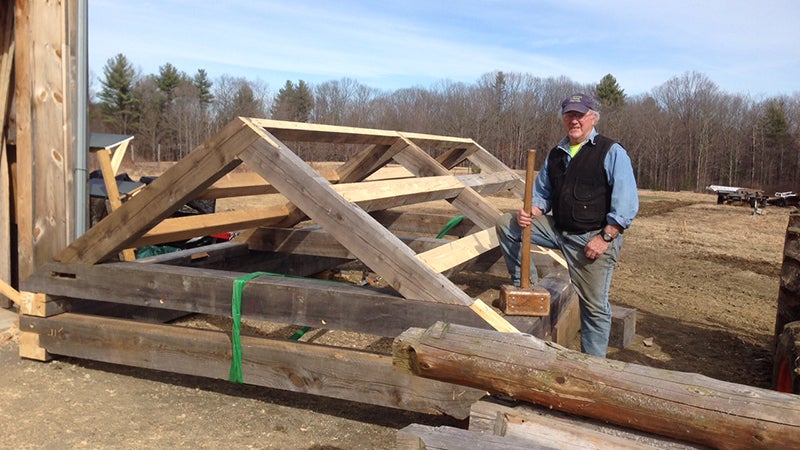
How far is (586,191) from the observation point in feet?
12.5

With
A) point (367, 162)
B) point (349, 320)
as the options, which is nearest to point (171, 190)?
point (349, 320)

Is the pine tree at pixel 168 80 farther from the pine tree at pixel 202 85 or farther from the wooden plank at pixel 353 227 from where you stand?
the wooden plank at pixel 353 227

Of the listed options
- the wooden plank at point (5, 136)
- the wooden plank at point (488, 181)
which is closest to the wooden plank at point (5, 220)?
the wooden plank at point (5, 136)

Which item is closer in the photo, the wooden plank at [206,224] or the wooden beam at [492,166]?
the wooden plank at [206,224]

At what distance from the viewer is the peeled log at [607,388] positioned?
201cm

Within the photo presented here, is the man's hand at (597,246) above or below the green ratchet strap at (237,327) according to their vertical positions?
above

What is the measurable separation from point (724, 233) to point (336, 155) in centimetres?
2854

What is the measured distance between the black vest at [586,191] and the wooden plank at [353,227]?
1.01 meters

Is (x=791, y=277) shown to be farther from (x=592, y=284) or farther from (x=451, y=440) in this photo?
(x=451, y=440)

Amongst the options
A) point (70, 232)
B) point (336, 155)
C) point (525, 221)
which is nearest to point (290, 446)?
point (525, 221)

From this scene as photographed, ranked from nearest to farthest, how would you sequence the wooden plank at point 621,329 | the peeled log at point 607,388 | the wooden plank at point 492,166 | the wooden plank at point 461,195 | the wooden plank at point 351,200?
the peeled log at point 607,388 < the wooden plank at point 351,200 < the wooden plank at point 621,329 < the wooden plank at point 461,195 < the wooden plank at point 492,166

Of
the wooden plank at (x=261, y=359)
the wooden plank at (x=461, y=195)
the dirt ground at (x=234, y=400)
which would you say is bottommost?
the dirt ground at (x=234, y=400)

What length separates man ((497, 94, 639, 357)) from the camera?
3.69m

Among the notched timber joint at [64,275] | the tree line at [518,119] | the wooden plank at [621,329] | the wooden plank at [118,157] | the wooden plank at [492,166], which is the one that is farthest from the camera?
the tree line at [518,119]
